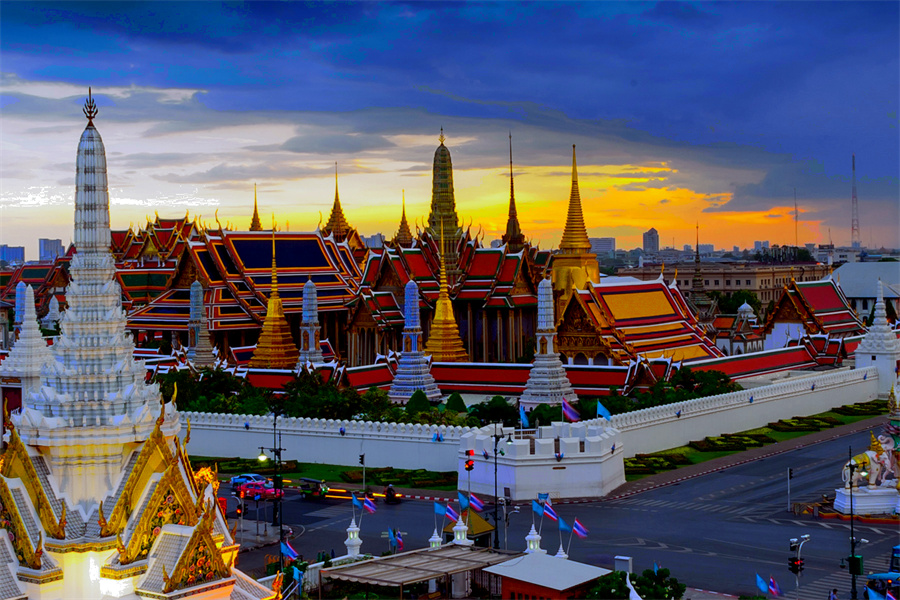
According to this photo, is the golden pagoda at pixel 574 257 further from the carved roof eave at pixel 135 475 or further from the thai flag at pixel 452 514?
the carved roof eave at pixel 135 475

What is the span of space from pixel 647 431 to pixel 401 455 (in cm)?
857

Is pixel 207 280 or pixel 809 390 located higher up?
pixel 207 280

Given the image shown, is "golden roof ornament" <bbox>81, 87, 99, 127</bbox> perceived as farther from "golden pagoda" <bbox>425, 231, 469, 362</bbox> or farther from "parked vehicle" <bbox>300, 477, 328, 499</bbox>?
"golden pagoda" <bbox>425, 231, 469, 362</bbox>

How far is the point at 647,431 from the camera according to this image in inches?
1663

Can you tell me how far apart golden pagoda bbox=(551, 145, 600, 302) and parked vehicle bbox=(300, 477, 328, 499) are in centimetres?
2707

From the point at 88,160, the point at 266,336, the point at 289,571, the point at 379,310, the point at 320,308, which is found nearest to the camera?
the point at 88,160

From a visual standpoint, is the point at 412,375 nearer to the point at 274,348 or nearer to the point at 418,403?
the point at 418,403

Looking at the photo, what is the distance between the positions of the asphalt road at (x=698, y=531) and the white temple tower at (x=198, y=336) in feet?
73.8

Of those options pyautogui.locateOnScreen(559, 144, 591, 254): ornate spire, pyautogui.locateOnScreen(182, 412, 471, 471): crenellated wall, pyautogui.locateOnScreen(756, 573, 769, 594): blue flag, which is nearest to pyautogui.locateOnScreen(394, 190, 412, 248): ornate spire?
pyautogui.locateOnScreen(559, 144, 591, 254): ornate spire

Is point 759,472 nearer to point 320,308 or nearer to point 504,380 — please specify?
point 504,380

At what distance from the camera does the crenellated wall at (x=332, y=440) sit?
39.7 m

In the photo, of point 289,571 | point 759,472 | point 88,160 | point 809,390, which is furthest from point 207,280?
point 88,160

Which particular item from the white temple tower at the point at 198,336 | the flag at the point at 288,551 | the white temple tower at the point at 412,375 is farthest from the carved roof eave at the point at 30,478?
the white temple tower at the point at 198,336

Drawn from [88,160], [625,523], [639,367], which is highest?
[88,160]
